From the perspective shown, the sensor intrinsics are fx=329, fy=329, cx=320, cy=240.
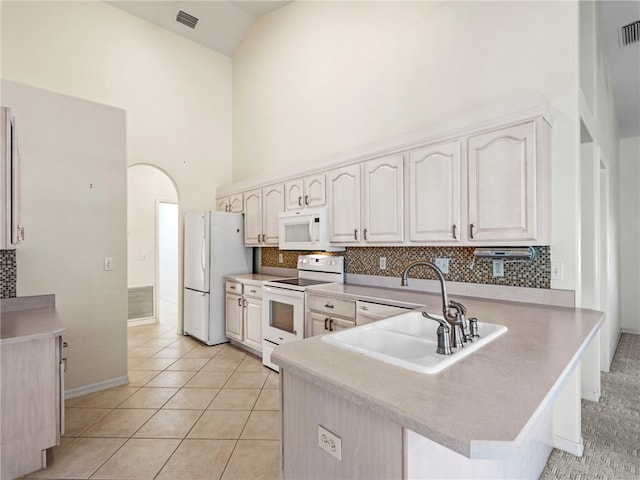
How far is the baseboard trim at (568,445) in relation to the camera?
2.07 meters

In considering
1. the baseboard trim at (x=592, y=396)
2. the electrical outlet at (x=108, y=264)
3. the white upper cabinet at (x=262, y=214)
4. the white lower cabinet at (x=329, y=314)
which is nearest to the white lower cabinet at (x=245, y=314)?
the white upper cabinet at (x=262, y=214)

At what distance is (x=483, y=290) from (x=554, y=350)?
4.22 ft

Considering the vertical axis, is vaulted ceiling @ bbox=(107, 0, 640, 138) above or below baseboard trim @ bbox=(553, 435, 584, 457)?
above

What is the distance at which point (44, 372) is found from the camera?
72.9 inches

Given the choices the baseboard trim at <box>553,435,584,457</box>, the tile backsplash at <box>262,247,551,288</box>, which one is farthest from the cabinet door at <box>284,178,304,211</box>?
the baseboard trim at <box>553,435,584,457</box>

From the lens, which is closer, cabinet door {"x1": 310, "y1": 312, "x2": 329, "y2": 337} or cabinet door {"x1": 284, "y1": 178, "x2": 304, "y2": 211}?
cabinet door {"x1": 310, "y1": 312, "x2": 329, "y2": 337}

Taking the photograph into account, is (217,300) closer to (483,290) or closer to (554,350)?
(483,290)

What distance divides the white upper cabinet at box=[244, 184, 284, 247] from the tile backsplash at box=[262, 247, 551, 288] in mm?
998

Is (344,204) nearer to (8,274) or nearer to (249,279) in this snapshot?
(249,279)

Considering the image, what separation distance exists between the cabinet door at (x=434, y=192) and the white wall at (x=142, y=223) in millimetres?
4404

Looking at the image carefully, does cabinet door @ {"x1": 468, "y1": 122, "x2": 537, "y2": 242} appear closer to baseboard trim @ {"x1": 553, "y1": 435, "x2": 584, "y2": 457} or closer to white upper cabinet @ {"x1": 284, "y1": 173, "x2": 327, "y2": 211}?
baseboard trim @ {"x1": 553, "y1": 435, "x2": 584, "y2": 457}

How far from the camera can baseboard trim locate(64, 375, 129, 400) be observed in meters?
2.79

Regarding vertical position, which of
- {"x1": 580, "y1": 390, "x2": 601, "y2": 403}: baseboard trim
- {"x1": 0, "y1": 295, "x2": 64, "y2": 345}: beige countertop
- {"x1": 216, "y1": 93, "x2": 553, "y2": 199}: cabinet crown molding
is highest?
{"x1": 216, "y1": 93, "x2": 553, "y2": 199}: cabinet crown molding

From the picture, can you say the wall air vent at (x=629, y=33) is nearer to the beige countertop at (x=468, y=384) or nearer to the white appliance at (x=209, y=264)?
the beige countertop at (x=468, y=384)
